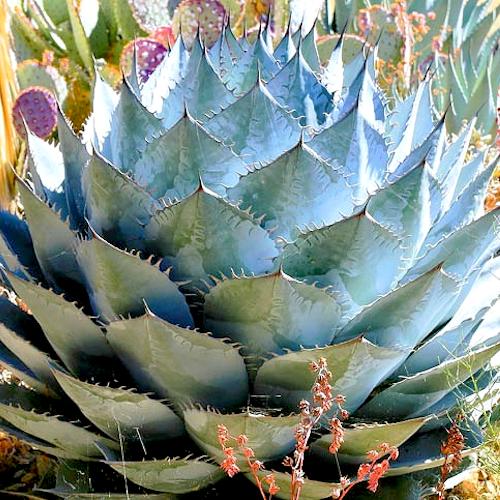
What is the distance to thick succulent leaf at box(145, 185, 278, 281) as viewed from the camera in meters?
1.34

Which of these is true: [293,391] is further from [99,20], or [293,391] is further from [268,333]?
[99,20]

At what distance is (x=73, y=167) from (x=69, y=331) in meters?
0.34

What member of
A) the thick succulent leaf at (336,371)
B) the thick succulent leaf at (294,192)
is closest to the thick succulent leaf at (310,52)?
the thick succulent leaf at (294,192)

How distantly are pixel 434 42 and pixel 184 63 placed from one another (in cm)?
186

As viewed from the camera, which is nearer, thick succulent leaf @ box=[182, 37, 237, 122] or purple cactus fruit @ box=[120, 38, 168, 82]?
thick succulent leaf @ box=[182, 37, 237, 122]

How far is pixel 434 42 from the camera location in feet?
11.2

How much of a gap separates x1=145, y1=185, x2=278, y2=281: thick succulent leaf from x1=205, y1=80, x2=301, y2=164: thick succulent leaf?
0.55ft

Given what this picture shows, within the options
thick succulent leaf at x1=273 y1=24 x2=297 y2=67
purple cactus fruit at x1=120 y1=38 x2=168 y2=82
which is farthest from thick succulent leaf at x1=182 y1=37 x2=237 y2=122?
purple cactus fruit at x1=120 y1=38 x2=168 y2=82

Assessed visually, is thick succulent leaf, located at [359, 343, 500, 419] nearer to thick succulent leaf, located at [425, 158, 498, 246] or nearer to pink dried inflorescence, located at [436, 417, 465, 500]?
pink dried inflorescence, located at [436, 417, 465, 500]

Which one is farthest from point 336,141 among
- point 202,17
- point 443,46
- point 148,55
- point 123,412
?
point 443,46

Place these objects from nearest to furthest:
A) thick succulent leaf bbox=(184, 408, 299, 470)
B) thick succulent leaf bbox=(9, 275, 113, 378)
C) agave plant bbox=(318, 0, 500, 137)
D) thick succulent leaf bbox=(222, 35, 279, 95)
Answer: thick succulent leaf bbox=(184, 408, 299, 470) < thick succulent leaf bbox=(9, 275, 113, 378) < thick succulent leaf bbox=(222, 35, 279, 95) < agave plant bbox=(318, 0, 500, 137)

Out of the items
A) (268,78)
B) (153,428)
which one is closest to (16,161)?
(268,78)

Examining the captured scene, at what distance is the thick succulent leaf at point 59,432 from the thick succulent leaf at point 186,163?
16.7 inches

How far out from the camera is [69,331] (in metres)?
1.45
